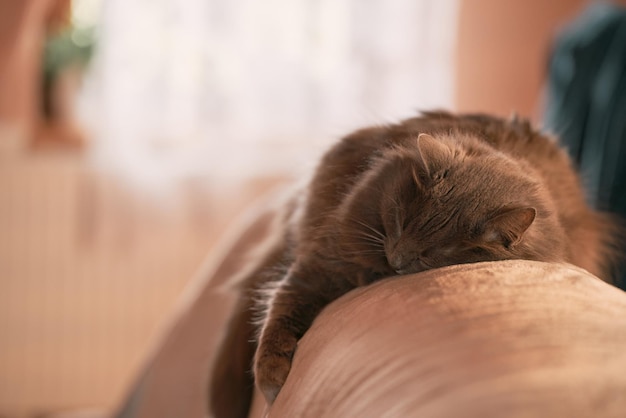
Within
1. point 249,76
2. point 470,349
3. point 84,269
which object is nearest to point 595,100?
point 249,76

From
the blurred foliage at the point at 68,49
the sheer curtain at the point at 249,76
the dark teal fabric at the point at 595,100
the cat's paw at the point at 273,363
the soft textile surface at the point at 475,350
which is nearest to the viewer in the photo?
the soft textile surface at the point at 475,350

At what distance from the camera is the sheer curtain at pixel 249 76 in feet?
9.04

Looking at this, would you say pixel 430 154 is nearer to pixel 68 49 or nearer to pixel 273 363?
pixel 273 363

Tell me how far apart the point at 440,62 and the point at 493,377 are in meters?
2.61

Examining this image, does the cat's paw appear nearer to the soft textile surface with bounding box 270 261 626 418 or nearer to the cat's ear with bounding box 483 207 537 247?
the soft textile surface with bounding box 270 261 626 418

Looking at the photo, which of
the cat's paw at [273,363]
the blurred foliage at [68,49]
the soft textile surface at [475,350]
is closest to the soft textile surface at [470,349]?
the soft textile surface at [475,350]

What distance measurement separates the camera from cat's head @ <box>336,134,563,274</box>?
89 centimetres

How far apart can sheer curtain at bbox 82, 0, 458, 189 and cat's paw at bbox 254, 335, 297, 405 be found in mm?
1939

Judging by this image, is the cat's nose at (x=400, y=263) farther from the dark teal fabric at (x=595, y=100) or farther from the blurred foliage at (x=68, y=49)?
the blurred foliage at (x=68, y=49)

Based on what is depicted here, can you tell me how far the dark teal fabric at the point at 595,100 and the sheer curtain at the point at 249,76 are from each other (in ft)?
3.05

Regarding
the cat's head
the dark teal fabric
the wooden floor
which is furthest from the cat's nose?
the wooden floor

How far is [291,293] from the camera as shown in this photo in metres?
0.98

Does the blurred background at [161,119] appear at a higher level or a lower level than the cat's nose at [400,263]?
lower

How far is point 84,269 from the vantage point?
2.89m
